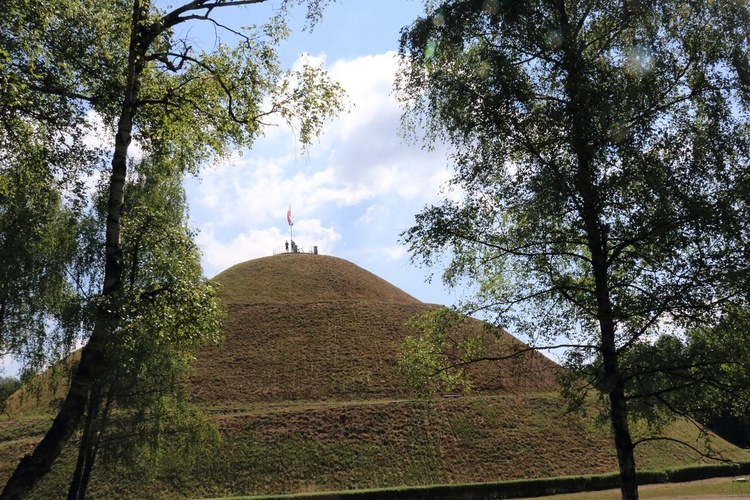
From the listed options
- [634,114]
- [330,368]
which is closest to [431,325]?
[634,114]

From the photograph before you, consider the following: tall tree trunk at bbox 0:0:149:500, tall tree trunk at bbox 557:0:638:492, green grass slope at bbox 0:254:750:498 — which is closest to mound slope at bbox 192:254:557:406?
green grass slope at bbox 0:254:750:498

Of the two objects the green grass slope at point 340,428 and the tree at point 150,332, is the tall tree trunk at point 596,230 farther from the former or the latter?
the green grass slope at point 340,428

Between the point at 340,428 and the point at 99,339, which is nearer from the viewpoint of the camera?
the point at 99,339

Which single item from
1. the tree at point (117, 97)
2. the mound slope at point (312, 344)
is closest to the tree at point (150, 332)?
the tree at point (117, 97)

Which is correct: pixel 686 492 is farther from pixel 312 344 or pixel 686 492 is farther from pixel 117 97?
pixel 312 344

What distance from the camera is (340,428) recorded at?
41.5 m

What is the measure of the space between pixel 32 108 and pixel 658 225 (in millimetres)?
11442

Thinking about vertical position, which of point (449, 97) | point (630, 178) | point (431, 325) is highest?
point (449, 97)

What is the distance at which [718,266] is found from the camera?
9.98 meters

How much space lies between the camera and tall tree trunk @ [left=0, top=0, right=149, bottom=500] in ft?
26.6

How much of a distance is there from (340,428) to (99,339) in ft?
115

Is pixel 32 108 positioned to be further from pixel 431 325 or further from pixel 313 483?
pixel 313 483

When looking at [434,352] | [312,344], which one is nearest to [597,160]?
[434,352]

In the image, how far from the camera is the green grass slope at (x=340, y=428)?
3550 centimetres
